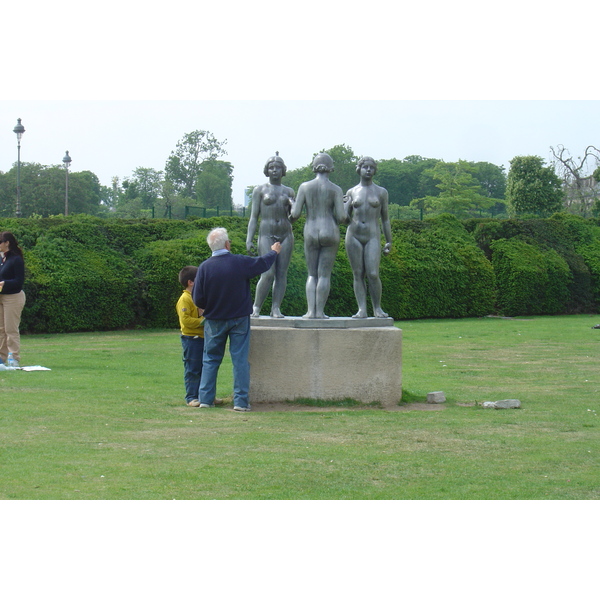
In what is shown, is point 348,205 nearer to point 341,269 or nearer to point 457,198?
point 341,269

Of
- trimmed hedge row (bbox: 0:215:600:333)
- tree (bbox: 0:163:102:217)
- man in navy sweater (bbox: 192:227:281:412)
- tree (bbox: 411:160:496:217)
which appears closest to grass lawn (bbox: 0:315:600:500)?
man in navy sweater (bbox: 192:227:281:412)

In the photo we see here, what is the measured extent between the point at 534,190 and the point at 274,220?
4156cm

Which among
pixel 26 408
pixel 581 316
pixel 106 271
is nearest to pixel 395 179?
pixel 581 316

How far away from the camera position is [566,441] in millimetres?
7645

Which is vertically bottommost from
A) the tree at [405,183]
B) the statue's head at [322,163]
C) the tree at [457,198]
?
the statue's head at [322,163]

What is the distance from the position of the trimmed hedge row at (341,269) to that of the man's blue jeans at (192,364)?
11.2 m

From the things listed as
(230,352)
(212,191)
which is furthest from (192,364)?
(212,191)

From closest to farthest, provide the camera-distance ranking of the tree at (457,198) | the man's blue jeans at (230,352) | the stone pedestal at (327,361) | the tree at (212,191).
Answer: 1. the man's blue jeans at (230,352)
2. the stone pedestal at (327,361)
3. the tree at (212,191)
4. the tree at (457,198)

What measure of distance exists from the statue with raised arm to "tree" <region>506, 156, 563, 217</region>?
1595 inches

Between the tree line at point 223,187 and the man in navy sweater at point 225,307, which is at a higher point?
the tree line at point 223,187

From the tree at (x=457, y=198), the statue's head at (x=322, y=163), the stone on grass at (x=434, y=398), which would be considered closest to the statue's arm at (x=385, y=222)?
the statue's head at (x=322, y=163)

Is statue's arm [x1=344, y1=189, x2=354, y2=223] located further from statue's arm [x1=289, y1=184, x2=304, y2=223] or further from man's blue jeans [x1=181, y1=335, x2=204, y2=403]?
man's blue jeans [x1=181, y1=335, x2=204, y2=403]

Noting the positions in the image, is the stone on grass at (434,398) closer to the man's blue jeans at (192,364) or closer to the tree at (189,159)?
the man's blue jeans at (192,364)

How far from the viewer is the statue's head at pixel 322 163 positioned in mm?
10055
